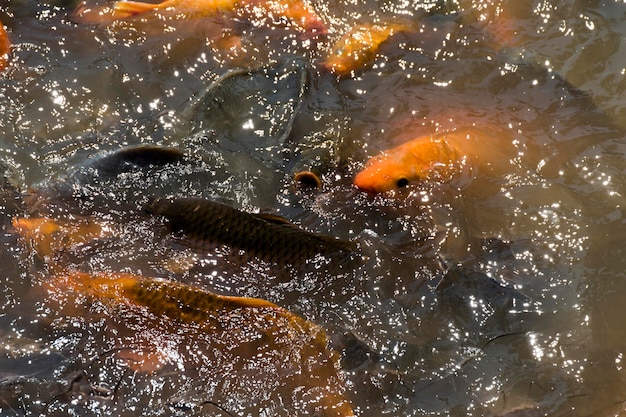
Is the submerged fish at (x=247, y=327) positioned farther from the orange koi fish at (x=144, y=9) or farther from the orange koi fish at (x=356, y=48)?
the orange koi fish at (x=144, y=9)

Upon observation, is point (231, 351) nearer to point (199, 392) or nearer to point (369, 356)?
point (199, 392)

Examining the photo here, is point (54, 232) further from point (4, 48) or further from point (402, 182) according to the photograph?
point (402, 182)

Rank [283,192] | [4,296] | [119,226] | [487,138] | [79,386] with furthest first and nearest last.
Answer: [487,138], [283,192], [119,226], [4,296], [79,386]

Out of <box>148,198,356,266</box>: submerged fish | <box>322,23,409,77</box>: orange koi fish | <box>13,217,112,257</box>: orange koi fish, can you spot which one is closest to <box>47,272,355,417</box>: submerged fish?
<box>148,198,356,266</box>: submerged fish

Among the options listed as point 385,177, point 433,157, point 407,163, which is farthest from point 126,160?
point 433,157

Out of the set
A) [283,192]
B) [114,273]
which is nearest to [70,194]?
[114,273]

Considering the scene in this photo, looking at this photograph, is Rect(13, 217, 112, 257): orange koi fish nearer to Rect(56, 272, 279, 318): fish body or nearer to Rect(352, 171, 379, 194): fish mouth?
Rect(56, 272, 279, 318): fish body
